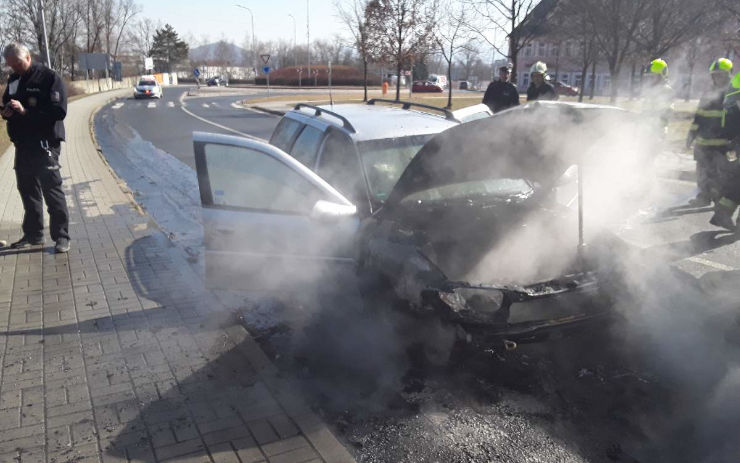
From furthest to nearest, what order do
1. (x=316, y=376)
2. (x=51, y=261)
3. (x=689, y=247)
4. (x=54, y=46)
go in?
(x=54, y=46)
(x=689, y=247)
(x=51, y=261)
(x=316, y=376)

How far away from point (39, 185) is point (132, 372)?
3130mm

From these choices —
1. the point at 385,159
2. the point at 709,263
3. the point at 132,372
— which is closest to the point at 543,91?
the point at 709,263

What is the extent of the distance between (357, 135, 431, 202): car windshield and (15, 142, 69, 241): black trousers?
3.24m

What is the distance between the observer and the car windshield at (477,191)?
430 centimetres

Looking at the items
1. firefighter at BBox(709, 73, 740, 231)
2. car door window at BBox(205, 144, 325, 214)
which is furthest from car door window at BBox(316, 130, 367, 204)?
firefighter at BBox(709, 73, 740, 231)

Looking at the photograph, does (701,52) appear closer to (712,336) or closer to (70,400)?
(712,336)

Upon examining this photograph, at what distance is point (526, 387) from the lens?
357 centimetres

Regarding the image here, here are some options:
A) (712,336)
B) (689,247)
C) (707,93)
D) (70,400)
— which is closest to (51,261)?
(70,400)

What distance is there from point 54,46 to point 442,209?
64.5 m

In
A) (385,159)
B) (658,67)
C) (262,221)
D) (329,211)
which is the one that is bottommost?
(262,221)

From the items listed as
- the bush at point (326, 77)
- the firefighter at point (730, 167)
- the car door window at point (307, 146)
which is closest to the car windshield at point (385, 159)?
the car door window at point (307, 146)

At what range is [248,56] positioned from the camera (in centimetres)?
11562

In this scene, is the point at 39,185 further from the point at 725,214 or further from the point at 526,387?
the point at 725,214

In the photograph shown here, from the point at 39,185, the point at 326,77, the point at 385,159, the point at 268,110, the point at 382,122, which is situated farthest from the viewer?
the point at 326,77
